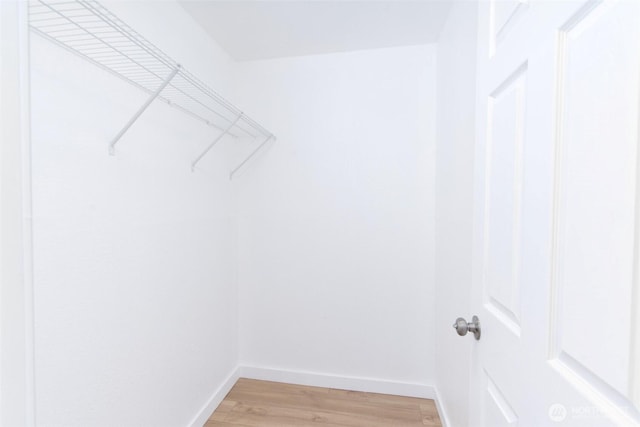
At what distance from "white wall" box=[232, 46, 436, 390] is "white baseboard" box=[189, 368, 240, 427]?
0.14 m

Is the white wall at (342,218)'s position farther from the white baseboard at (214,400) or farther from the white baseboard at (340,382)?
the white baseboard at (214,400)

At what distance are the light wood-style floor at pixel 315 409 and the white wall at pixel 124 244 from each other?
0.21 meters


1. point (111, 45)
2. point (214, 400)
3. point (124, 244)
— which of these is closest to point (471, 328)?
point (124, 244)

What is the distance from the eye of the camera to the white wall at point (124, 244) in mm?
873

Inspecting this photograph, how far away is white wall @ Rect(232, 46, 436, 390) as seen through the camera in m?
1.87

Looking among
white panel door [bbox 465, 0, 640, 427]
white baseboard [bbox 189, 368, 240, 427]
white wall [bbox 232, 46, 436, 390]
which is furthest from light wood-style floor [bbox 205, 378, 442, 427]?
white panel door [bbox 465, 0, 640, 427]

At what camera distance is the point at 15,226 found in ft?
1.47

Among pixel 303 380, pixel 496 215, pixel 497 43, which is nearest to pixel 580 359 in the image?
pixel 496 215

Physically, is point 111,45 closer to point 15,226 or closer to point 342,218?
point 15,226

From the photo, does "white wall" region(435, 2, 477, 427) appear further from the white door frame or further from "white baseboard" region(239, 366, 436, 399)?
the white door frame

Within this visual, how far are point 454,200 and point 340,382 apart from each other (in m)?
1.45

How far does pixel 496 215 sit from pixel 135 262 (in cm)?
135

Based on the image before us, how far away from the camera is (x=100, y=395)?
1031 mm

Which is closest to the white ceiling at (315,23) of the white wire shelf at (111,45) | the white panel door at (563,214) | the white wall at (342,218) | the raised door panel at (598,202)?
the white wall at (342,218)
